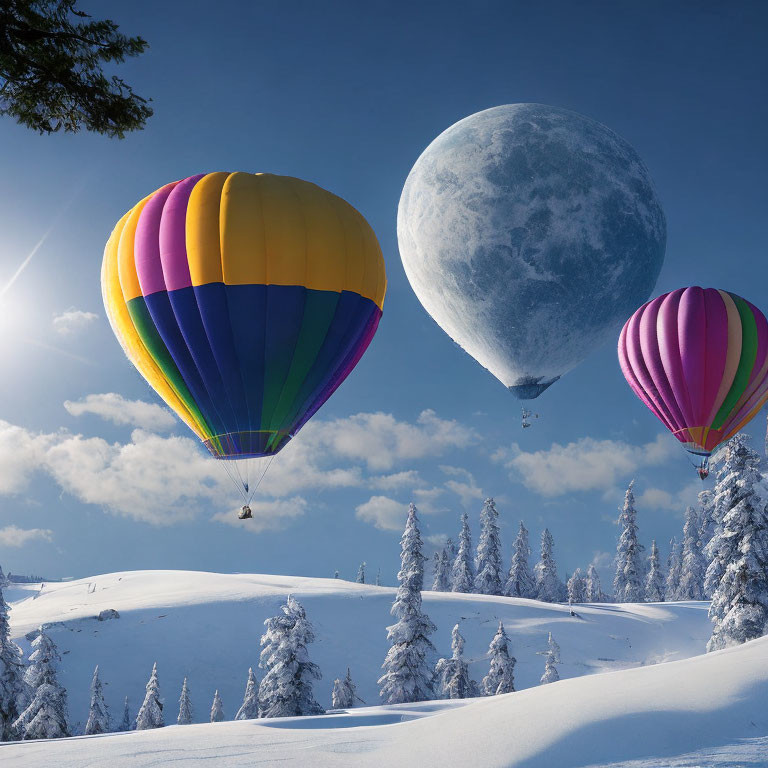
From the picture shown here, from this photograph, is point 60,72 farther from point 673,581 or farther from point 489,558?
point 673,581

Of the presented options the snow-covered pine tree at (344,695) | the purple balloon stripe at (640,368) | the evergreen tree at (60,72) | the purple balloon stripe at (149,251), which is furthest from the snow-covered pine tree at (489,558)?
the evergreen tree at (60,72)

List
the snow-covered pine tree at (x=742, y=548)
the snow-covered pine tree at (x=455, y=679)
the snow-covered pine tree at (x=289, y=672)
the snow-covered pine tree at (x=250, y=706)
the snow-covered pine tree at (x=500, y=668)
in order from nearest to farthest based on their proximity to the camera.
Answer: the snow-covered pine tree at (x=289, y=672) < the snow-covered pine tree at (x=742, y=548) < the snow-covered pine tree at (x=455, y=679) < the snow-covered pine tree at (x=500, y=668) < the snow-covered pine tree at (x=250, y=706)

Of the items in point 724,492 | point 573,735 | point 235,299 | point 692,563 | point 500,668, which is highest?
point 235,299

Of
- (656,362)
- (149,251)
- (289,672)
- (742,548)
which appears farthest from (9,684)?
(742,548)

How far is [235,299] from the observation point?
17.9 metres

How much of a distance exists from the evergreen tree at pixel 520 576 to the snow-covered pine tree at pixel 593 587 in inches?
744

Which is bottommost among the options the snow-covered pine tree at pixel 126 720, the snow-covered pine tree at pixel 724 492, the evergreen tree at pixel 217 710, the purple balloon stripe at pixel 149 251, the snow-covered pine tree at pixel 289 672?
the snow-covered pine tree at pixel 126 720

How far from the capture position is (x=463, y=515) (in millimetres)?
78938

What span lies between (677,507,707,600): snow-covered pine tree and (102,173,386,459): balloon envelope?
72.8 meters

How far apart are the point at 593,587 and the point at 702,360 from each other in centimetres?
7703

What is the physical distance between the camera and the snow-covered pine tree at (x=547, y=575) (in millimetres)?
77938

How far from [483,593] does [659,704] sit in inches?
2744

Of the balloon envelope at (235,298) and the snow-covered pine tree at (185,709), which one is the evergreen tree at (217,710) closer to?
the snow-covered pine tree at (185,709)

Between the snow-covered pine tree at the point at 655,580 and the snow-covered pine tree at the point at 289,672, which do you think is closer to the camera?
the snow-covered pine tree at the point at 289,672
